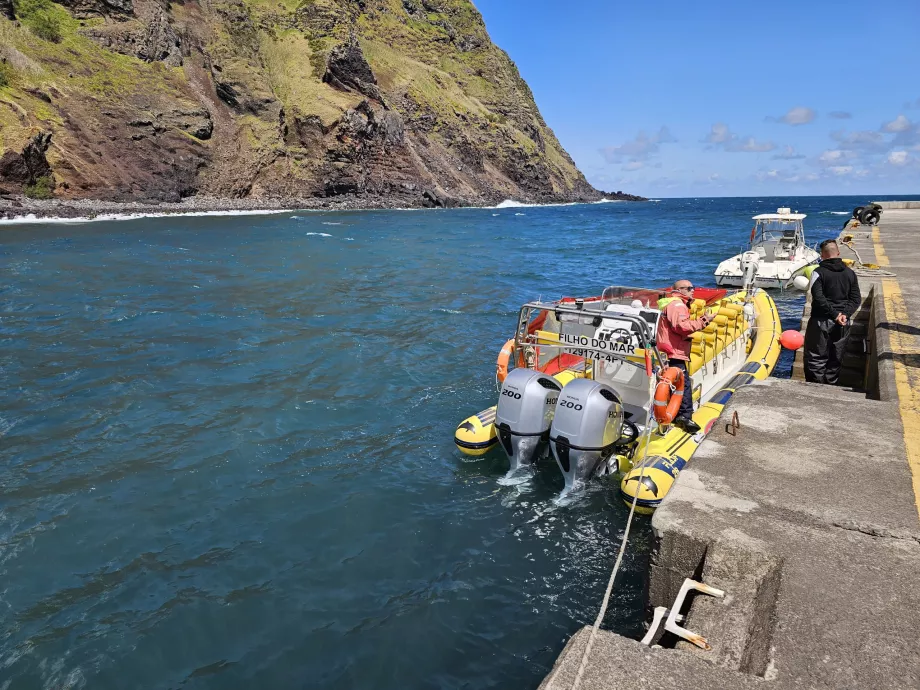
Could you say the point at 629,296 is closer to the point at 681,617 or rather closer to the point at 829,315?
the point at 829,315

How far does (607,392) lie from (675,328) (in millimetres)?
1612

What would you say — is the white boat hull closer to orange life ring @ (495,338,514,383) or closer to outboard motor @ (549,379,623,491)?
orange life ring @ (495,338,514,383)

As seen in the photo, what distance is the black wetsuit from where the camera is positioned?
869 cm

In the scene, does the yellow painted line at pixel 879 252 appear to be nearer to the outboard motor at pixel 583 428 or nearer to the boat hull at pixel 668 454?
the boat hull at pixel 668 454

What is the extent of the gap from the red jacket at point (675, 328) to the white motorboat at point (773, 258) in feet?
Answer: 51.5

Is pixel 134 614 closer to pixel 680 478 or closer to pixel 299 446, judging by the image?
pixel 299 446

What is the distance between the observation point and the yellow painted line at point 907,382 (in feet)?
14.6

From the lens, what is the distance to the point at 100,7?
74062 mm

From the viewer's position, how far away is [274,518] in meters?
6.83

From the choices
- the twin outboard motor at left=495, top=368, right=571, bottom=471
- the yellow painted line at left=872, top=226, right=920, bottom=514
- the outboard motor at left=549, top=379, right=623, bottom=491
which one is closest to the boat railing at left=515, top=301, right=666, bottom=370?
the twin outboard motor at left=495, top=368, right=571, bottom=471

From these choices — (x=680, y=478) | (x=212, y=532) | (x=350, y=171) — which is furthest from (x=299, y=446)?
(x=350, y=171)

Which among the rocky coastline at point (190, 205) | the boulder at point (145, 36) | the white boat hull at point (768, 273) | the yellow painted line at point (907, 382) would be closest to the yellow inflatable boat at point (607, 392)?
the yellow painted line at point (907, 382)

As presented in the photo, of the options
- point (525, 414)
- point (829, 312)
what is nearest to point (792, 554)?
point (525, 414)

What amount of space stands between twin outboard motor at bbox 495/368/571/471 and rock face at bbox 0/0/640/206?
2440 inches
